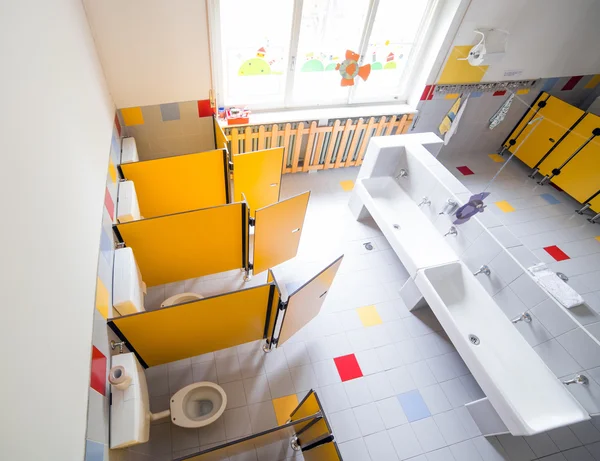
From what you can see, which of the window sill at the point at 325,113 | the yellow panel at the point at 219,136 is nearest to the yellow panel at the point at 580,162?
the window sill at the point at 325,113

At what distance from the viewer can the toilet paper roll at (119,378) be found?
1741 millimetres

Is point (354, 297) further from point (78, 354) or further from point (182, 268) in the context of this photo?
point (78, 354)

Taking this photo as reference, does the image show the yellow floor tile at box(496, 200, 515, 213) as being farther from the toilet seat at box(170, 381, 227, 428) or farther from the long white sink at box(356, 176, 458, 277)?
the toilet seat at box(170, 381, 227, 428)

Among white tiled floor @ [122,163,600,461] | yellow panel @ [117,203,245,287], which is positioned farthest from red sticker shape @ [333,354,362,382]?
yellow panel @ [117,203,245,287]

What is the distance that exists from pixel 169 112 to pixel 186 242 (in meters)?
1.61

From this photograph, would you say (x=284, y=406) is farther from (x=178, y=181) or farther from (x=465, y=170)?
(x=465, y=170)

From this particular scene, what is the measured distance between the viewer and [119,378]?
1749 millimetres

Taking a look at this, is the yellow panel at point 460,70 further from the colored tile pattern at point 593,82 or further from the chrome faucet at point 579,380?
the chrome faucet at point 579,380

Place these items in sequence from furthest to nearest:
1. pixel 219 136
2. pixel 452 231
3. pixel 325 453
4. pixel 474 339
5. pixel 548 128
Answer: pixel 548 128 < pixel 219 136 < pixel 452 231 < pixel 474 339 < pixel 325 453

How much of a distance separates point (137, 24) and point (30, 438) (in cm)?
301

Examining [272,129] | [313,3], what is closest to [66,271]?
[272,129]

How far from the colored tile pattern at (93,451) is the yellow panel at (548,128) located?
518 centimetres

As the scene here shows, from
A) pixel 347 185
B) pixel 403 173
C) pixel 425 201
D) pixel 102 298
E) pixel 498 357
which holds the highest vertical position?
pixel 347 185

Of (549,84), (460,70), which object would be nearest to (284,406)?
(460,70)
